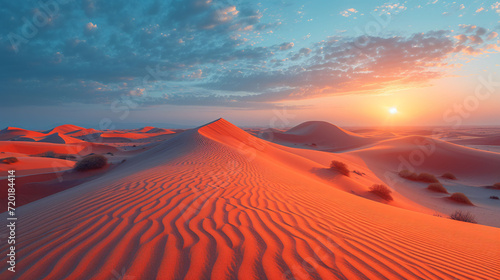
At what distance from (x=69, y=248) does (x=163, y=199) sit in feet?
5.43

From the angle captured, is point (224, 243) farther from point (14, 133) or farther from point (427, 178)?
point (14, 133)

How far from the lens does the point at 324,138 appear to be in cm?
3853

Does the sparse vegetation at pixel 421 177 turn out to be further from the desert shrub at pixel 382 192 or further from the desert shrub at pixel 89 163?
the desert shrub at pixel 89 163

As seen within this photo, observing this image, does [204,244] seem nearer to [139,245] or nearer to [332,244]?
[139,245]

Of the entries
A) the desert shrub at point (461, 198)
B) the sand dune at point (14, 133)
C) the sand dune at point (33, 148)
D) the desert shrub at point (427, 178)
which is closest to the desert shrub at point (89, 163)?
the sand dune at point (33, 148)

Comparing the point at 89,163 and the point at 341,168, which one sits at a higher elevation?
the point at 341,168

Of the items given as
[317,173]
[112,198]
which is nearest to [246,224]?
[112,198]

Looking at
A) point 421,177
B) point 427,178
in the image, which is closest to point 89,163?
point 421,177

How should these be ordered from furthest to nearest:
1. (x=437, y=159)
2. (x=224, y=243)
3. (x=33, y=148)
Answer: (x=33, y=148) → (x=437, y=159) → (x=224, y=243)

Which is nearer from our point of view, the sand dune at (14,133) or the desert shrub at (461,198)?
the desert shrub at (461,198)

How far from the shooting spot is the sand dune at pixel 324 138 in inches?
1359

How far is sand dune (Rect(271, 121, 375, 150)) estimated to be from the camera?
34525 mm

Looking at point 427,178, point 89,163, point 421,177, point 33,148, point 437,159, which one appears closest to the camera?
point 89,163

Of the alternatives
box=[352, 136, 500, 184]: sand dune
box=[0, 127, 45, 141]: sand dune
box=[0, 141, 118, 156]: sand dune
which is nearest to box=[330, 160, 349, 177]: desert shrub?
box=[352, 136, 500, 184]: sand dune
